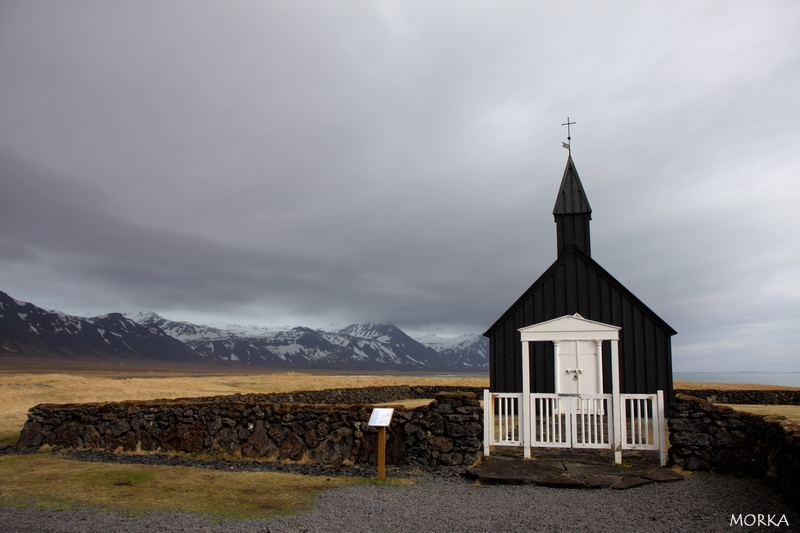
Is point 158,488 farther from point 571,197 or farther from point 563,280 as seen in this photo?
point 571,197

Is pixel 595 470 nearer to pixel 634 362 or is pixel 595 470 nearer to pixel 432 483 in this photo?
pixel 432 483

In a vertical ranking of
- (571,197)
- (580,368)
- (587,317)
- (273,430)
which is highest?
(571,197)

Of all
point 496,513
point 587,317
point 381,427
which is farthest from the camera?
point 587,317

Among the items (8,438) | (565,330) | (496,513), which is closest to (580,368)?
(565,330)

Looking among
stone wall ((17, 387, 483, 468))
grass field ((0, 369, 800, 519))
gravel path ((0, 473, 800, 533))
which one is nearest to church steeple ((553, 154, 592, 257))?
stone wall ((17, 387, 483, 468))

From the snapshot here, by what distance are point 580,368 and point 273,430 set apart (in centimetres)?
940

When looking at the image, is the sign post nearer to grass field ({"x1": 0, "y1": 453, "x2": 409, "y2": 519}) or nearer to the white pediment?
grass field ({"x1": 0, "y1": 453, "x2": 409, "y2": 519})

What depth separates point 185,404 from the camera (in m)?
13.7

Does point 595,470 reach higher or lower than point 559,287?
lower

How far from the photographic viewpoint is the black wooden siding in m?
17.7

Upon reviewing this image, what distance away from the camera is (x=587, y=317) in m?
18.5

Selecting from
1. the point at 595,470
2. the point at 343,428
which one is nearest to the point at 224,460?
the point at 343,428

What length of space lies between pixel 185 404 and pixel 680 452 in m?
11.2

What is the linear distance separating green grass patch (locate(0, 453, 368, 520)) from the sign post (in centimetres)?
46
